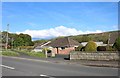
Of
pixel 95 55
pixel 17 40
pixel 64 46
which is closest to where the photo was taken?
pixel 95 55

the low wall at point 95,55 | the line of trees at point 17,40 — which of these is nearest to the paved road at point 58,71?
the low wall at point 95,55

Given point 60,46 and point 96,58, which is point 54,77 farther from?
point 60,46

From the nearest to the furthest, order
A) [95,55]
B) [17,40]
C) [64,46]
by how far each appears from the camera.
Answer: [95,55] → [64,46] → [17,40]

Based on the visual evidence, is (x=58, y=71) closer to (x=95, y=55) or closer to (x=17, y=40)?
(x=95, y=55)

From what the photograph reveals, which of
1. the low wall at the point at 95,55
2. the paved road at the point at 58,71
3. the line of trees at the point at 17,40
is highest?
the line of trees at the point at 17,40

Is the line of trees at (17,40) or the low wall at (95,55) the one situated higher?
the line of trees at (17,40)

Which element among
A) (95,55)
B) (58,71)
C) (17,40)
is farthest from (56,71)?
(17,40)

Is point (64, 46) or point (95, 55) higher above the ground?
point (64, 46)

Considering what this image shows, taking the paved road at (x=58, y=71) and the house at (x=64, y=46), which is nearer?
the paved road at (x=58, y=71)

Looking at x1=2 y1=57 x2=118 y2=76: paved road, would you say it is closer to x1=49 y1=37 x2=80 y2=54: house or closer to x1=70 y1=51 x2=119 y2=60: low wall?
x1=70 y1=51 x2=119 y2=60: low wall

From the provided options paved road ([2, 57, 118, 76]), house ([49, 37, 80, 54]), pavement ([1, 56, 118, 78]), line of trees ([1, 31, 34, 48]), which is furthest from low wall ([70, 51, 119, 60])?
line of trees ([1, 31, 34, 48])

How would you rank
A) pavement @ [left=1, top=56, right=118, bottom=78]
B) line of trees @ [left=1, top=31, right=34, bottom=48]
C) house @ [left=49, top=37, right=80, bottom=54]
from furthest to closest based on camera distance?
line of trees @ [left=1, top=31, right=34, bottom=48], house @ [left=49, top=37, right=80, bottom=54], pavement @ [left=1, top=56, right=118, bottom=78]

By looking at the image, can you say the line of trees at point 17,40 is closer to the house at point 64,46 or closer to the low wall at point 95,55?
the house at point 64,46

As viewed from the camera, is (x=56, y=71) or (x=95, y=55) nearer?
(x=56, y=71)
